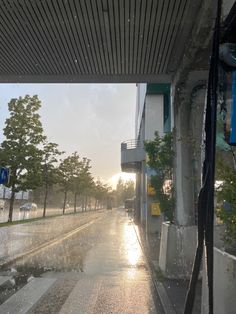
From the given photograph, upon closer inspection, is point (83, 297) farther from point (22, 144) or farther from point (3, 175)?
point (22, 144)

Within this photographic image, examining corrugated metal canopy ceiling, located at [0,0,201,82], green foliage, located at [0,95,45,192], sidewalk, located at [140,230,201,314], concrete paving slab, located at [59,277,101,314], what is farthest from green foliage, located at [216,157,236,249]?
green foliage, located at [0,95,45,192]

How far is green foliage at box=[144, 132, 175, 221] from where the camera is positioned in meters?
13.0

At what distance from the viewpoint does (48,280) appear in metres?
10.5

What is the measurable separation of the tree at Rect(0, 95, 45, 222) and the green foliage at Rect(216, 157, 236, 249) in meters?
27.8

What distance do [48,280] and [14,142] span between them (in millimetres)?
22979

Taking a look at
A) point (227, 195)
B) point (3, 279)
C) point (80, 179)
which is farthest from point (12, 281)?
point (80, 179)

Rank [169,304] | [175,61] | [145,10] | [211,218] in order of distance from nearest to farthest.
A: [211,218] < [169,304] < [145,10] < [175,61]

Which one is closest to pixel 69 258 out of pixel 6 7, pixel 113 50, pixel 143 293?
pixel 143 293

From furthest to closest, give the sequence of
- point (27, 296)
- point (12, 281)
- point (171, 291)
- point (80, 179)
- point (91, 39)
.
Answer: point (80, 179), point (91, 39), point (12, 281), point (171, 291), point (27, 296)

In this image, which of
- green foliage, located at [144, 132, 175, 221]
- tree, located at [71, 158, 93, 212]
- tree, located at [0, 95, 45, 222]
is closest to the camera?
green foliage, located at [144, 132, 175, 221]

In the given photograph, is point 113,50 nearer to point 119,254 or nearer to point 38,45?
point 38,45

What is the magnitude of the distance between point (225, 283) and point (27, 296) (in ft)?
15.8

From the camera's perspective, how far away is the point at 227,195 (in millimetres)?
4988

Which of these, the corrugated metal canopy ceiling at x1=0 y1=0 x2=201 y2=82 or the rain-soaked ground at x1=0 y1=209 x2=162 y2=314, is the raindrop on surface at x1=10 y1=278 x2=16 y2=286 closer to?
the rain-soaked ground at x1=0 y1=209 x2=162 y2=314
